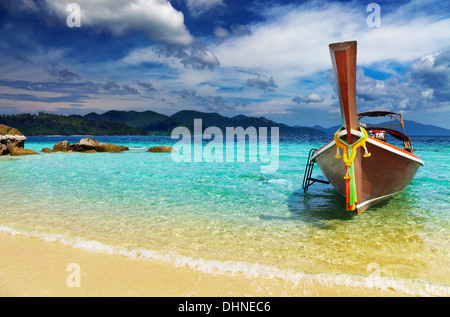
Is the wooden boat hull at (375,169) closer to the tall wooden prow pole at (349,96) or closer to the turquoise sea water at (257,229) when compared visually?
the tall wooden prow pole at (349,96)

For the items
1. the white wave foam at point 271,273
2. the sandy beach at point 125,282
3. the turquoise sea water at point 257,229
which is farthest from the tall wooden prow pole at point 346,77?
the sandy beach at point 125,282

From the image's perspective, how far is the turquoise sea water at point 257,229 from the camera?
406 centimetres

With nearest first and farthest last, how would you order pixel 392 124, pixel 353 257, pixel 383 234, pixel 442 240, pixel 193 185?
pixel 353 257, pixel 442 240, pixel 383 234, pixel 392 124, pixel 193 185

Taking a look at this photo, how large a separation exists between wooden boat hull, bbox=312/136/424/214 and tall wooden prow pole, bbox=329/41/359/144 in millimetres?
931

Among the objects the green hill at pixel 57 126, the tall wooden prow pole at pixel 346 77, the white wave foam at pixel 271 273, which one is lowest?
the white wave foam at pixel 271 273

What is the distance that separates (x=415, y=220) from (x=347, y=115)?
12.6 feet

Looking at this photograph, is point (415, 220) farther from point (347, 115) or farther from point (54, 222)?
point (54, 222)

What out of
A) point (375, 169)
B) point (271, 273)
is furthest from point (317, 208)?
point (271, 273)

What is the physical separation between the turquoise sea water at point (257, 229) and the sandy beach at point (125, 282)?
236 millimetres

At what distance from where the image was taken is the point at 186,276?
380 cm

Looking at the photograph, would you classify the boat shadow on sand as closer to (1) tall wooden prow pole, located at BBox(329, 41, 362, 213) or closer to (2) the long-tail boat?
(2) the long-tail boat

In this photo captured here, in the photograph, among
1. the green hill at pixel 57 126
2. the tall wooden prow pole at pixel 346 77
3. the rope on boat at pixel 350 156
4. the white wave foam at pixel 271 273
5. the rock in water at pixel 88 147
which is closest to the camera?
the white wave foam at pixel 271 273
